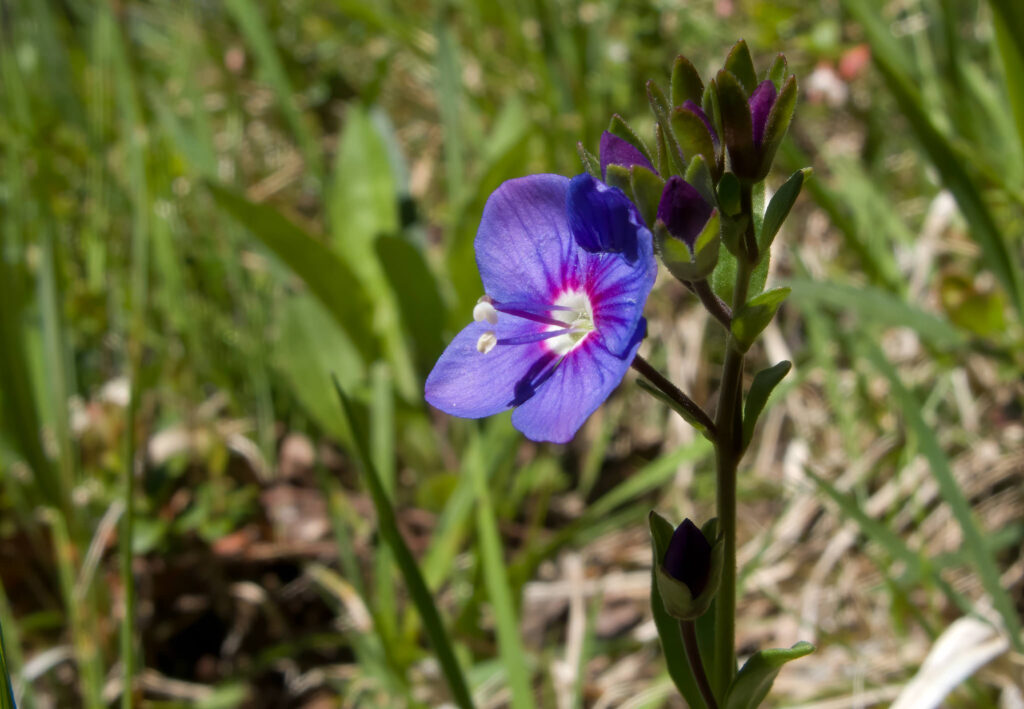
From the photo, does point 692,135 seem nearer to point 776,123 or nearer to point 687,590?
point 776,123

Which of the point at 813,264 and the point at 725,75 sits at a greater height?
the point at 725,75

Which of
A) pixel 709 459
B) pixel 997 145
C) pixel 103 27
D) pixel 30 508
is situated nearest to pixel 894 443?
pixel 709 459

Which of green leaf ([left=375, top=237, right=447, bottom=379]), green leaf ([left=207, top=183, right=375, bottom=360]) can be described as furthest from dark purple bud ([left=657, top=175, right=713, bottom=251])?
green leaf ([left=207, top=183, right=375, bottom=360])

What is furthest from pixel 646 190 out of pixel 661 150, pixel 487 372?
pixel 487 372

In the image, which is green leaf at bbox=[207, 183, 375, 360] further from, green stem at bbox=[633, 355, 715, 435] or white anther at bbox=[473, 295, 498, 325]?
green stem at bbox=[633, 355, 715, 435]

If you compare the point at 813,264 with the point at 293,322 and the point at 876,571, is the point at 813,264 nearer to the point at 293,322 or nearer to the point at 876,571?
the point at 876,571
